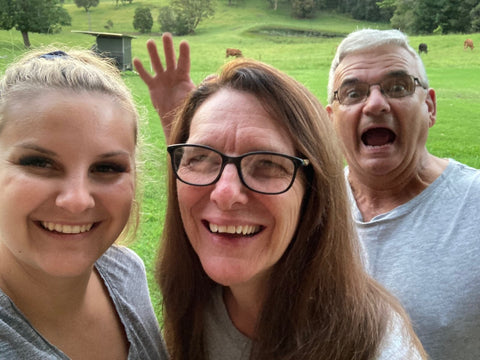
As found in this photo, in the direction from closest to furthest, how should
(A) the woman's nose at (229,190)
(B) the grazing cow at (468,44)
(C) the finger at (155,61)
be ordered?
Answer: (A) the woman's nose at (229,190) → (C) the finger at (155,61) → (B) the grazing cow at (468,44)

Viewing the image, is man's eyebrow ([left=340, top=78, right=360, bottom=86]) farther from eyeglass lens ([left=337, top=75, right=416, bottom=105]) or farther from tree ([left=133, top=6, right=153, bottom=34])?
tree ([left=133, top=6, right=153, bottom=34])

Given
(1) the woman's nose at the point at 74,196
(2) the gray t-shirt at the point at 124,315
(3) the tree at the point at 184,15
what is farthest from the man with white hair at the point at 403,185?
(3) the tree at the point at 184,15

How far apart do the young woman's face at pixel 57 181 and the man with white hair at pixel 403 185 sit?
1.09 m

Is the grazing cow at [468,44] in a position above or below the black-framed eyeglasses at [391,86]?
above

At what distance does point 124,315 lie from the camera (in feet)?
6.23

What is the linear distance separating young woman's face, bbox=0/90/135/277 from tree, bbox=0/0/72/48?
1631 centimetres

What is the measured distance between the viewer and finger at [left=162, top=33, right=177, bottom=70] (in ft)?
8.27

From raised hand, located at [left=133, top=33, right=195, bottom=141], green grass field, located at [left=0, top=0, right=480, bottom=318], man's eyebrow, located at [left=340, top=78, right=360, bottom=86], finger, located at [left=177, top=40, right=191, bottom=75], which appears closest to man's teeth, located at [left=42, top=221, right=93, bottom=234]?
green grass field, located at [left=0, top=0, right=480, bottom=318]


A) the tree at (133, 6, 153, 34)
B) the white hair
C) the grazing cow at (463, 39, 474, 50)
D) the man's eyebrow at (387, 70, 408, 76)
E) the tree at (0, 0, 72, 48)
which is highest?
the tree at (133, 6, 153, 34)

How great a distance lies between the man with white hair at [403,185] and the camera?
220 cm

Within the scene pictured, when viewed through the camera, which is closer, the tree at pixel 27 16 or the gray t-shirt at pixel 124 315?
the gray t-shirt at pixel 124 315

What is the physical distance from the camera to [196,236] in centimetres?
171

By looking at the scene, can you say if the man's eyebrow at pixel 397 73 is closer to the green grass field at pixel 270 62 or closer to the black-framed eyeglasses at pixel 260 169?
the green grass field at pixel 270 62

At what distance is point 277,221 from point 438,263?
115cm
